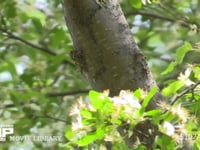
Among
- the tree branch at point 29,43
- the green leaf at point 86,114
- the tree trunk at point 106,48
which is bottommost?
the green leaf at point 86,114

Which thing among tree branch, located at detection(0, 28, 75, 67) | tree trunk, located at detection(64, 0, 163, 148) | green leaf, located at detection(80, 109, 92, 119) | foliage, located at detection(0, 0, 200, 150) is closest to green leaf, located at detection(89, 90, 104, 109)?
green leaf, located at detection(80, 109, 92, 119)

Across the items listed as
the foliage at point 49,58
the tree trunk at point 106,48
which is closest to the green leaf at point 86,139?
the tree trunk at point 106,48

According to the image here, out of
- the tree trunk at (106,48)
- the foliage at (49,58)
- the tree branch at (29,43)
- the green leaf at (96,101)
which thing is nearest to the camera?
the green leaf at (96,101)

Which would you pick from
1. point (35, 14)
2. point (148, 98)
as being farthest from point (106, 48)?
point (35, 14)

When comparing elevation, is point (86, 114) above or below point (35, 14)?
below

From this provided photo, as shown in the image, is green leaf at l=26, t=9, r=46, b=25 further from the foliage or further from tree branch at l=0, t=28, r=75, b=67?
tree branch at l=0, t=28, r=75, b=67

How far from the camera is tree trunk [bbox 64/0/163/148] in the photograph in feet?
3.50

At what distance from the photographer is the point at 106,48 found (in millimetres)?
1064

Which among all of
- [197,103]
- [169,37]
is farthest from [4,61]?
[197,103]

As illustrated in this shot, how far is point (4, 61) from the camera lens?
7.36ft

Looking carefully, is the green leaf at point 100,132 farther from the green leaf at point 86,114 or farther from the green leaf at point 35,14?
the green leaf at point 35,14

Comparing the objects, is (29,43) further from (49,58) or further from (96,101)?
(96,101)

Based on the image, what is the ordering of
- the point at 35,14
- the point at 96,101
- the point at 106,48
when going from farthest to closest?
the point at 35,14
the point at 106,48
the point at 96,101

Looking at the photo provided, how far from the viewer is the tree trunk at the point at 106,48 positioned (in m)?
1.07
